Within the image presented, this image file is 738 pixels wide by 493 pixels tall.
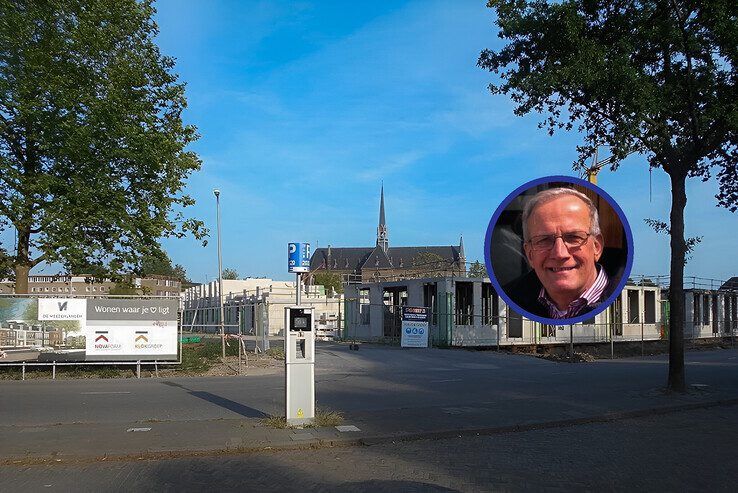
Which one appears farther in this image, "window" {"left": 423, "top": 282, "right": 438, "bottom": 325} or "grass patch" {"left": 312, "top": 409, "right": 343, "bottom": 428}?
"window" {"left": 423, "top": 282, "right": 438, "bottom": 325}

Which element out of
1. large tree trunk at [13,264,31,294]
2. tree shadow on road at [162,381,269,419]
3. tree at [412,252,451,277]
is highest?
tree at [412,252,451,277]

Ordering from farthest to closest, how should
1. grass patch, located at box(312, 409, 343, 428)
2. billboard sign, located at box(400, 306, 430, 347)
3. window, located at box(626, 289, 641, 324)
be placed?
window, located at box(626, 289, 641, 324) → billboard sign, located at box(400, 306, 430, 347) → grass patch, located at box(312, 409, 343, 428)

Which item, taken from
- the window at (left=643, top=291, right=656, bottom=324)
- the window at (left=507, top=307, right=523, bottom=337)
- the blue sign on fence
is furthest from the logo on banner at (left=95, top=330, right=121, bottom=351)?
the window at (left=643, top=291, right=656, bottom=324)

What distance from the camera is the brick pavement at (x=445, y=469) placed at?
6953 millimetres

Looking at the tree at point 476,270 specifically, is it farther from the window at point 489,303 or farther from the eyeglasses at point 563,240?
the eyeglasses at point 563,240

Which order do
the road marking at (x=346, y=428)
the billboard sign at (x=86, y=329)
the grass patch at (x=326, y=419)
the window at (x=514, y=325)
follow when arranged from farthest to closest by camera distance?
the window at (x=514, y=325), the billboard sign at (x=86, y=329), the grass patch at (x=326, y=419), the road marking at (x=346, y=428)

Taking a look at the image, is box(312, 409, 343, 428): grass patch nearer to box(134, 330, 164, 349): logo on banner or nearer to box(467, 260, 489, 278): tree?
box(134, 330, 164, 349): logo on banner

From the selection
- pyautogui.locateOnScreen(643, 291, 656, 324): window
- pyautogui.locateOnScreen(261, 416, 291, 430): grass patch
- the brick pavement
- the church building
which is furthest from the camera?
the church building

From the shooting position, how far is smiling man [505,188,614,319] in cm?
1798

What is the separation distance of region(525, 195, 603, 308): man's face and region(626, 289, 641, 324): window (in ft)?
83.5

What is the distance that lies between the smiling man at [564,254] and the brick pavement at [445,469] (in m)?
8.56

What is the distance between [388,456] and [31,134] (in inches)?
648

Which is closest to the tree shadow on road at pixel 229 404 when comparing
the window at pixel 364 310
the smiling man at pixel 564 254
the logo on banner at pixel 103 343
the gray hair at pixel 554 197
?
the logo on banner at pixel 103 343

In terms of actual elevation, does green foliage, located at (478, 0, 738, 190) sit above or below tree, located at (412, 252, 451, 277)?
above
